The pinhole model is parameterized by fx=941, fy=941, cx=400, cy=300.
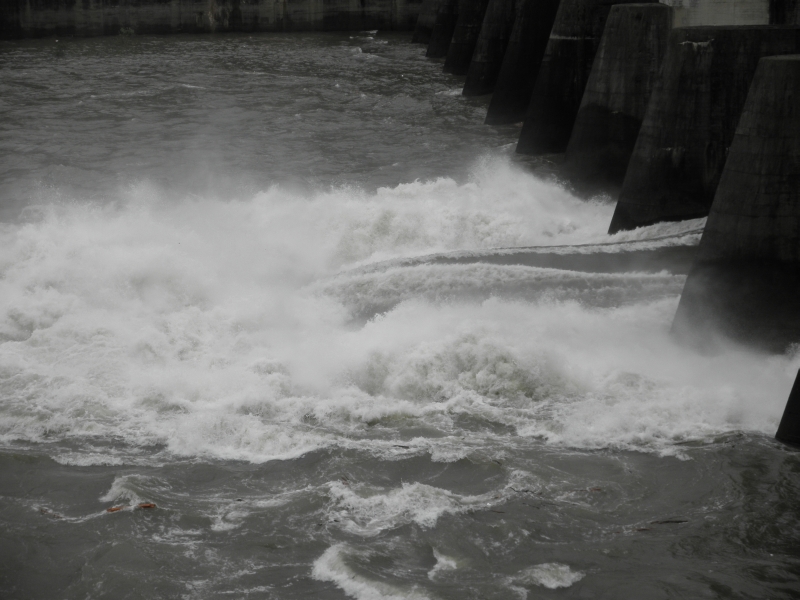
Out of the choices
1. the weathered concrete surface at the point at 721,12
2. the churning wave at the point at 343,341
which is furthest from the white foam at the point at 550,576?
the weathered concrete surface at the point at 721,12

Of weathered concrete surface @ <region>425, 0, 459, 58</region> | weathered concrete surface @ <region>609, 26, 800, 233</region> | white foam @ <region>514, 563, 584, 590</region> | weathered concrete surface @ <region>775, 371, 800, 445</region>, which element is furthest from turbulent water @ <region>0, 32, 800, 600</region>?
weathered concrete surface @ <region>425, 0, 459, 58</region>

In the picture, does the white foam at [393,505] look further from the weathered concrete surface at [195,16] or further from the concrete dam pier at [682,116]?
the weathered concrete surface at [195,16]

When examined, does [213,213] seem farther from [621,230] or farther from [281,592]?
[281,592]

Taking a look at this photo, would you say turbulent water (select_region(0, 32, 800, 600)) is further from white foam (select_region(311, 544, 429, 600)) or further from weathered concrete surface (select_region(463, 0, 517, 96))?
weathered concrete surface (select_region(463, 0, 517, 96))

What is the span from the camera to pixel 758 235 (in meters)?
11.2

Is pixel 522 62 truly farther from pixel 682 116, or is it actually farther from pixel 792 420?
pixel 792 420

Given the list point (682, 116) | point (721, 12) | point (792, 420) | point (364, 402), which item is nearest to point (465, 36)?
point (721, 12)

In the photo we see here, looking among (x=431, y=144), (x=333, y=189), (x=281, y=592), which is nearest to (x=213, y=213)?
(x=333, y=189)

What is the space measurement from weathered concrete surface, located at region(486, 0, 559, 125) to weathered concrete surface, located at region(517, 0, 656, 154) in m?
3.19

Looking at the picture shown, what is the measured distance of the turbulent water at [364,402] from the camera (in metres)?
7.55

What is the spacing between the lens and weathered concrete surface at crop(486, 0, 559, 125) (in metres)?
24.3

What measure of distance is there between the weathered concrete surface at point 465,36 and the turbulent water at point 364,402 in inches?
565

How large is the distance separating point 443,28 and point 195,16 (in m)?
13.1

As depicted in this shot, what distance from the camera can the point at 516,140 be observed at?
22.8 meters
